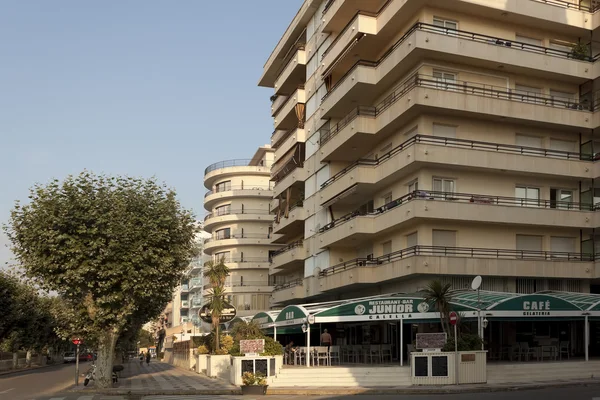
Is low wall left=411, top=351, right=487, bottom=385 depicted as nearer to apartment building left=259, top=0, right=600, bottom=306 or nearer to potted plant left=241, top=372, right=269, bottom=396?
potted plant left=241, top=372, right=269, bottom=396

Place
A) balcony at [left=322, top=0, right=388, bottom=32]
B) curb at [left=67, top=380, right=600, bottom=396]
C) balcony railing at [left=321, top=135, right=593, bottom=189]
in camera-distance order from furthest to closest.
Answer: balcony at [left=322, top=0, right=388, bottom=32] → balcony railing at [left=321, top=135, right=593, bottom=189] → curb at [left=67, top=380, right=600, bottom=396]

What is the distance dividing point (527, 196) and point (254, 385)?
773 inches

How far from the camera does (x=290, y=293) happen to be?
52.7m

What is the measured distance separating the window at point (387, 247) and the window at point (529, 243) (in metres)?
6.92

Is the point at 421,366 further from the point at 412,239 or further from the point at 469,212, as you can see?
the point at 469,212

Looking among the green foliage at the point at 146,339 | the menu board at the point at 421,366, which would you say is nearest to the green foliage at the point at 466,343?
the menu board at the point at 421,366

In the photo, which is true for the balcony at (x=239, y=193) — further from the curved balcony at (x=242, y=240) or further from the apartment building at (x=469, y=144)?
the apartment building at (x=469, y=144)

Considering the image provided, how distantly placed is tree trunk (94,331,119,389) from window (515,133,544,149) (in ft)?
78.3

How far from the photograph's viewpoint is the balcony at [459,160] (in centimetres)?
3678

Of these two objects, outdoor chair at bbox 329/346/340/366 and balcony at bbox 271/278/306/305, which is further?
balcony at bbox 271/278/306/305

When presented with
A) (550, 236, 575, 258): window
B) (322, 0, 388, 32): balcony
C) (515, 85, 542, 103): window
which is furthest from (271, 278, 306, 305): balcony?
(515, 85, 542, 103): window

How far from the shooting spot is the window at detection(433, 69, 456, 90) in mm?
37844

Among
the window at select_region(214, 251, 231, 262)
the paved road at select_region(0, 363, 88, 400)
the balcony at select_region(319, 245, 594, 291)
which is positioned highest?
the window at select_region(214, 251, 231, 262)

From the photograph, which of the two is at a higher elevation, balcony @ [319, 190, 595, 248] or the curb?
balcony @ [319, 190, 595, 248]
